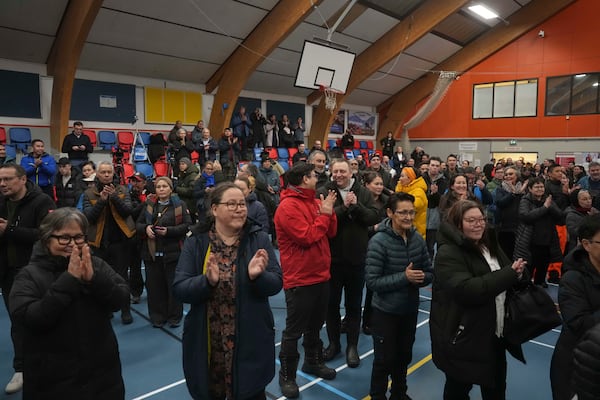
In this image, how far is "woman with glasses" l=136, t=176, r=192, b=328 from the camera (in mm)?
4217

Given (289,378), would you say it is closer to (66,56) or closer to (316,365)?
(316,365)

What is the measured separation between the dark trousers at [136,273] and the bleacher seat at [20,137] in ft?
23.0

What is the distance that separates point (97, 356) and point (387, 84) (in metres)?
17.6

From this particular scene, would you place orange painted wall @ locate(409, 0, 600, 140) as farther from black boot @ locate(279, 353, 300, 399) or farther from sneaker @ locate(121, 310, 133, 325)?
sneaker @ locate(121, 310, 133, 325)

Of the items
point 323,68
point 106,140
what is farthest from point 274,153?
point 106,140

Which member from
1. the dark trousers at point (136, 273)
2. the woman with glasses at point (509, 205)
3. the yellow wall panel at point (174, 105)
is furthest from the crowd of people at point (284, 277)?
the yellow wall panel at point (174, 105)

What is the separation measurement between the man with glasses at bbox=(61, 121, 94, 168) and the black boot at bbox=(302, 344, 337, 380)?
7965 millimetres

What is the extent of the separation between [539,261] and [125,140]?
10564 mm

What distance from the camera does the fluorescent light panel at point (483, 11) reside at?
13.9 meters

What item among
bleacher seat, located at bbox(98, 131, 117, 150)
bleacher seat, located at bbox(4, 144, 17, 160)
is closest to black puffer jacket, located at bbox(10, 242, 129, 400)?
bleacher seat, located at bbox(4, 144, 17, 160)

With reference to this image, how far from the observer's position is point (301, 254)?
299 centimetres

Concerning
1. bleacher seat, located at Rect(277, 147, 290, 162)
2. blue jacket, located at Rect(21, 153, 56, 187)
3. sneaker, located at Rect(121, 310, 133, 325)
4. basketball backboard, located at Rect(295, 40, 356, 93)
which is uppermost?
basketball backboard, located at Rect(295, 40, 356, 93)

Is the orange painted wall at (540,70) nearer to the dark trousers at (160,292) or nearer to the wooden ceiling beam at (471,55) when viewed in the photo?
the wooden ceiling beam at (471,55)

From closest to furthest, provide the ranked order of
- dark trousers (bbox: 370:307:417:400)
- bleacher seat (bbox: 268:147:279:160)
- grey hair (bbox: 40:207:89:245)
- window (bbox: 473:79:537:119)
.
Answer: grey hair (bbox: 40:207:89:245) < dark trousers (bbox: 370:307:417:400) < bleacher seat (bbox: 268:147:279:160) < window (bbox: 473:79:537:119)
